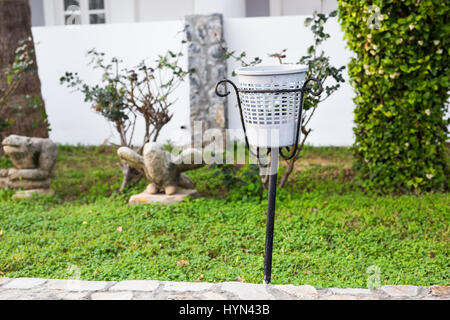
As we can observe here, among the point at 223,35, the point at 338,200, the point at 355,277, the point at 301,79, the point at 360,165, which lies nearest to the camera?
the point at 301,79

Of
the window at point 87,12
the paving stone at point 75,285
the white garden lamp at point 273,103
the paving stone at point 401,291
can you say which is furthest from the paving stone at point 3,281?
the window at point 87,12

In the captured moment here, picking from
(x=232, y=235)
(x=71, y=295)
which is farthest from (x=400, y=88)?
(x=71, y=295)

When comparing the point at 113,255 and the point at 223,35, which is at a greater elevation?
the point at 223,35

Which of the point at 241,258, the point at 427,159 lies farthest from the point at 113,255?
the point at 427,159

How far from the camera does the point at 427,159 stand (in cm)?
521

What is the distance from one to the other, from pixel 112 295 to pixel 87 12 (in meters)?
8.97

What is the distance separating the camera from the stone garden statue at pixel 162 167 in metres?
Answer: 5.00

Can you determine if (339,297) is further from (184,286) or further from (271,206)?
(184,286)

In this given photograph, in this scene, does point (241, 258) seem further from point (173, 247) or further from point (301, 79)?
point (301, 79)

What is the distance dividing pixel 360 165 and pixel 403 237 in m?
1.53

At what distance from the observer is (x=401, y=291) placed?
2965 mm

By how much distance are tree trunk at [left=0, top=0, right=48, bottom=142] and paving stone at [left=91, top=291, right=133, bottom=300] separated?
413cm

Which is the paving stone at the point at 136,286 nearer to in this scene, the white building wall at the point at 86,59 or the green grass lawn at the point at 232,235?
the green grass lawn at the point at 232,235
